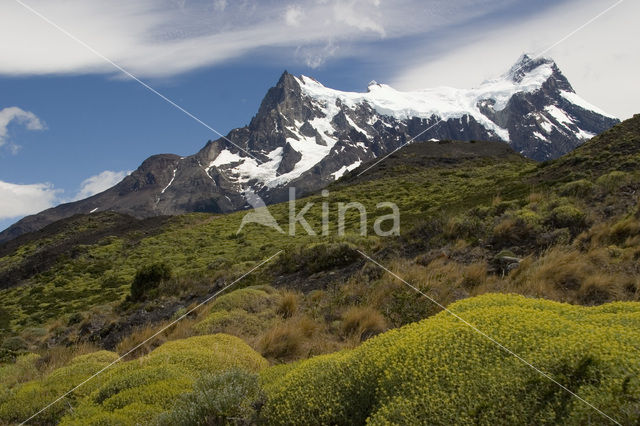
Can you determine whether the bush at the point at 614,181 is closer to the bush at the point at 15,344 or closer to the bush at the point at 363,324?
the bush at the point at 363,324

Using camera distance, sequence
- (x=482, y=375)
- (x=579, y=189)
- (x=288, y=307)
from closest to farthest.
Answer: (x=482, y=375), (x=288, y=307), (x=579, y=189)

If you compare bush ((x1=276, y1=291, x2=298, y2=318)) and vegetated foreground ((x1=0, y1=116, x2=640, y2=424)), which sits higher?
vegetated foreground ((x1=0, y1=116, x2=640, y2=424))

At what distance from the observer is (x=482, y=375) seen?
2.77m

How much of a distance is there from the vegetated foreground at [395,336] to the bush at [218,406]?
2 cm

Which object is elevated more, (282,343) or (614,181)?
(614,181)

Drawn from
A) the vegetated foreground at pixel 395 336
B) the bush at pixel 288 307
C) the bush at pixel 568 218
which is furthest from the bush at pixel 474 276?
the bush at pixel 288 307

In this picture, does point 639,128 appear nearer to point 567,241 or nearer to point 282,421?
point 567,241

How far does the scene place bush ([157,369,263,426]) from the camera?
3730mm

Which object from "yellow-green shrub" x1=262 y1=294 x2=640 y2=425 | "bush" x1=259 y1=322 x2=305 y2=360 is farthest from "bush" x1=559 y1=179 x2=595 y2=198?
"yellow-green shrub" x1=262 y1=294 x2=640 y2=425

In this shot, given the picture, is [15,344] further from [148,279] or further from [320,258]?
[320,258]

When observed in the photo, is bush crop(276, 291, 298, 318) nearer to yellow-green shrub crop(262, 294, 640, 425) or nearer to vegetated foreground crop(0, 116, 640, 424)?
vegetated foreground crop(0, 116, 640, 424)

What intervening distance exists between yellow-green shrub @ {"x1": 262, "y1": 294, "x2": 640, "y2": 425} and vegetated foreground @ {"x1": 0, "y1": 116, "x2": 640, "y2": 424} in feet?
0.04

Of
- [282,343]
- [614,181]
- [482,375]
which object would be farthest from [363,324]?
[614,181]

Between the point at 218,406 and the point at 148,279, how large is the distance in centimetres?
1885
